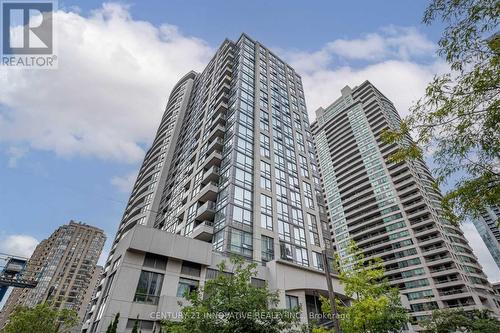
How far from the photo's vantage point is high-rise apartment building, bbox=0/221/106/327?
347ft

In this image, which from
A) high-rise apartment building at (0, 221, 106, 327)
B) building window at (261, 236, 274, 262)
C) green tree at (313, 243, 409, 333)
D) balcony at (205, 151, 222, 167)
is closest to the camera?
green tree at (313, 243, 409, 333)

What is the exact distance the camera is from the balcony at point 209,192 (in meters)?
32.9

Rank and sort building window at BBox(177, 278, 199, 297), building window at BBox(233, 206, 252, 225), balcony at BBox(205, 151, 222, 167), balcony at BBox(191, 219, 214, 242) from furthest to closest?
balcony at BBox(205, 151, 222, 167)
balcony at BBox(191, 219, 214, 242)
building window at BBox(233, 206, 252, 225)
building window at BBox(177, 278, 199, 297)

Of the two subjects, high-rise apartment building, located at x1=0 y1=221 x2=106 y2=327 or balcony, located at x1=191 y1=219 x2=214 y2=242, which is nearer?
balcony, located at x1=191 y1=219 x2=214 y2=242

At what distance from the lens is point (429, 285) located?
55000 mm

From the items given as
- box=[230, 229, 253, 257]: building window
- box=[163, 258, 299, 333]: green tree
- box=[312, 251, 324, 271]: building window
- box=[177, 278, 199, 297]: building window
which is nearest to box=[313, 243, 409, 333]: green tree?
box=[163, 258, 299, 333]: green tree

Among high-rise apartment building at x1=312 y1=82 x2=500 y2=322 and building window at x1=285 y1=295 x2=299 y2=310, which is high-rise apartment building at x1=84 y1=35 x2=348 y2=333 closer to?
building window at x1=285 y1=295 x2=299 y2=310

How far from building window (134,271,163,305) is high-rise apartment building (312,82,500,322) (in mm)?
28840

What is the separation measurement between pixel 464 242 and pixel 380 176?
84.5 feet

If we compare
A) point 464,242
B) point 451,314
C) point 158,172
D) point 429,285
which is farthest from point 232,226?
point 464,242

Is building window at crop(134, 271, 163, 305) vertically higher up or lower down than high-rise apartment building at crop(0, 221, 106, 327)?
lower down

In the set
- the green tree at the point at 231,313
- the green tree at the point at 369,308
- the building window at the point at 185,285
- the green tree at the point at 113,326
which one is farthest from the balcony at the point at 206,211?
the green tree at the point at 369,308

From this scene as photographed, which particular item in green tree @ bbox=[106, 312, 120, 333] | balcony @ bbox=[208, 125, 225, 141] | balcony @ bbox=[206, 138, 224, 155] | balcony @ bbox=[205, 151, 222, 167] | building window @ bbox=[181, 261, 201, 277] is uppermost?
balcony @ bbox=[208, 125, 225, 141]

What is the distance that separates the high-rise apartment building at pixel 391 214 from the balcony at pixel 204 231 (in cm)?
2199
